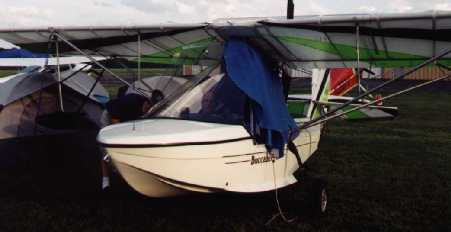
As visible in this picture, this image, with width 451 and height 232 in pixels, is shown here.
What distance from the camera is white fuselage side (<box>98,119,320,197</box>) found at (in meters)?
4.67

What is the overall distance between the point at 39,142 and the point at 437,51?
707 centimetres

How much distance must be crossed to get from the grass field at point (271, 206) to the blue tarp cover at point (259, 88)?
1.04m

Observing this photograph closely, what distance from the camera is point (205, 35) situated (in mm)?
6426

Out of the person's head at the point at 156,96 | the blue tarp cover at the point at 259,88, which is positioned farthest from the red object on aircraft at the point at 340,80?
the person's head at the point at 156,96

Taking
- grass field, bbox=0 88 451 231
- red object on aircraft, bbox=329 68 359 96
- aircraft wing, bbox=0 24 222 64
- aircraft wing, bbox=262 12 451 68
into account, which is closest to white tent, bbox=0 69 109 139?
aircraft wing, bbox=0 24 222 64

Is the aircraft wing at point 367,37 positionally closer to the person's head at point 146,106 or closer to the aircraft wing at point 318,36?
the aircraft wing at point 318,36

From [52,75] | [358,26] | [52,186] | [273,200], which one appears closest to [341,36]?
[358,26]

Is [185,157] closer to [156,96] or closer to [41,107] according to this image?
[156,96]

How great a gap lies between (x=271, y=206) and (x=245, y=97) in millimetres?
1592

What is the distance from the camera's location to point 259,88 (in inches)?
214

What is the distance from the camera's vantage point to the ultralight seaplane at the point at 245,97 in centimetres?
482

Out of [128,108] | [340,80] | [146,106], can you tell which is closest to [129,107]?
[128,108]

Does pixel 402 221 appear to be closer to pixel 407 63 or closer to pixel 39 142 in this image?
pixel 407 63

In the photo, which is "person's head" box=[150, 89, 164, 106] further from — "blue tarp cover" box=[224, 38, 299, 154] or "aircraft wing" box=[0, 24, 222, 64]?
"blue tarp cover" box=[224, 38, 299, 154]
